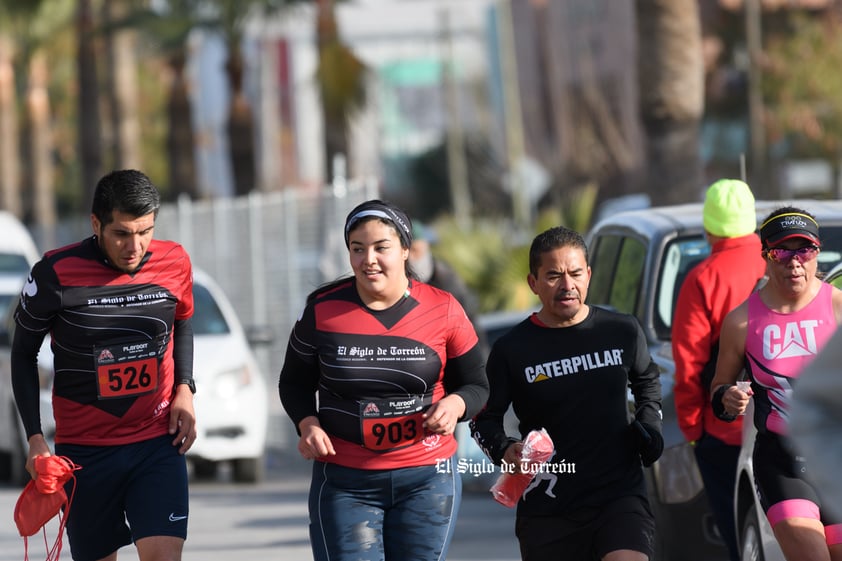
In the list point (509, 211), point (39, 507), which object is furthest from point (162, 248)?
point (509, 211)

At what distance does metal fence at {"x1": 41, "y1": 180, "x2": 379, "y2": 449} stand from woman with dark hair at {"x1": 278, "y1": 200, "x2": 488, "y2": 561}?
983cm

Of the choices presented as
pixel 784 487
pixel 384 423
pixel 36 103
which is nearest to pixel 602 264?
pixel 784 487

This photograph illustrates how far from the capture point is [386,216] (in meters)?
5.92

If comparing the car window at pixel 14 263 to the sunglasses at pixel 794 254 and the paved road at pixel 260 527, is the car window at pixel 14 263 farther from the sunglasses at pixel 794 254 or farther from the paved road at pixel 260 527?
the sunglasses at pixel 794 254

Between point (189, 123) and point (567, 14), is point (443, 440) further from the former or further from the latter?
point (567, 14)

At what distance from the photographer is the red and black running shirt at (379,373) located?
5863mm

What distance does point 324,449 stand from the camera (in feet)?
19.0

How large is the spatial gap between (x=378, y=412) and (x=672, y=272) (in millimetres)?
3479

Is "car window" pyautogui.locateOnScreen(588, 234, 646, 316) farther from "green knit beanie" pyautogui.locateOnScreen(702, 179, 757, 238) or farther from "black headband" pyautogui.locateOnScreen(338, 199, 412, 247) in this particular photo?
"black headband" pyautogui.locateOnScreen(338, 199, 412, 247)

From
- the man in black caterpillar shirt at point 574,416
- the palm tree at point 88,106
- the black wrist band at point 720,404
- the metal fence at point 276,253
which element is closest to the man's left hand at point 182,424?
the man in black caterpillar shirt at point 574,416

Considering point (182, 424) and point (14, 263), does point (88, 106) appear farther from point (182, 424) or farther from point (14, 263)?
point (182, 424)

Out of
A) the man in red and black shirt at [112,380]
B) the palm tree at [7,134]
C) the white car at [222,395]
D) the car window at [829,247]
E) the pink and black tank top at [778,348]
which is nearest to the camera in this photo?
the pink and black tank top at [778,348]

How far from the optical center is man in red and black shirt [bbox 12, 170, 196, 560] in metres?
6.37

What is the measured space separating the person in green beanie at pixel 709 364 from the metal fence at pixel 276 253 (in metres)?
8.32
